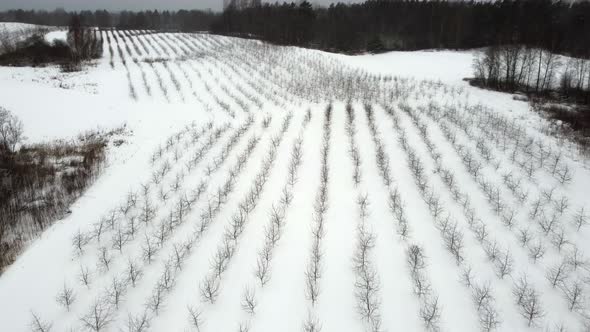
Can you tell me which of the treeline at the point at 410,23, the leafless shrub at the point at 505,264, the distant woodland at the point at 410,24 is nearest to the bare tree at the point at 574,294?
the leafless shrub at the point at 505,264

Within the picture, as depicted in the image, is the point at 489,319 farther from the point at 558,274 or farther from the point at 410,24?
the point at 410,24

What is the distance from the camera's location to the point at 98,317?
564 centimetres

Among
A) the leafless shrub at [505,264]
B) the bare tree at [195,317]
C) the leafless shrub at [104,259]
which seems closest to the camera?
the bare tree at [195,317]

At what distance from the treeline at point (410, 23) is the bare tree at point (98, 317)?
49.2m

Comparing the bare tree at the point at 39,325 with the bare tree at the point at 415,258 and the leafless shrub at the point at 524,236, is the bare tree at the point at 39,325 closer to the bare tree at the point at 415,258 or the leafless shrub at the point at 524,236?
the bare tree at the point at 415,258

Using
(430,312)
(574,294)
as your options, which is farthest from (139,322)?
(574,294)

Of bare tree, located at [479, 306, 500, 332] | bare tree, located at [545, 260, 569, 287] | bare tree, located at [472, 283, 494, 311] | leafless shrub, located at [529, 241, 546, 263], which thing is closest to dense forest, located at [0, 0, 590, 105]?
leafless shrub, located at [529, 241, 546, 263]

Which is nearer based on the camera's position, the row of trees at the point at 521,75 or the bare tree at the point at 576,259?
the bare tree at the point at 576,259

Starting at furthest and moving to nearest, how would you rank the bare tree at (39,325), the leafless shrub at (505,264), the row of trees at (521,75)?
the row of trees at (521,75) → the leafless shrub at (505,264) → the bare tree at (39,325)

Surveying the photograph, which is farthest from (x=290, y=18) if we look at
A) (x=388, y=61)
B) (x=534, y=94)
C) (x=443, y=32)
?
(x=534, y=94)

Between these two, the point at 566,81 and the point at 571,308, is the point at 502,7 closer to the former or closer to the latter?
the point at 566,81

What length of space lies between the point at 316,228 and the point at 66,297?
5.66 m

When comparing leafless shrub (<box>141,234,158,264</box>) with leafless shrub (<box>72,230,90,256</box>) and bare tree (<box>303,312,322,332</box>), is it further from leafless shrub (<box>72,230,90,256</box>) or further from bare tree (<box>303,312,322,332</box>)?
bare tree (<box>303,312,322,332</box>)

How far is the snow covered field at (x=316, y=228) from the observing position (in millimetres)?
5938
